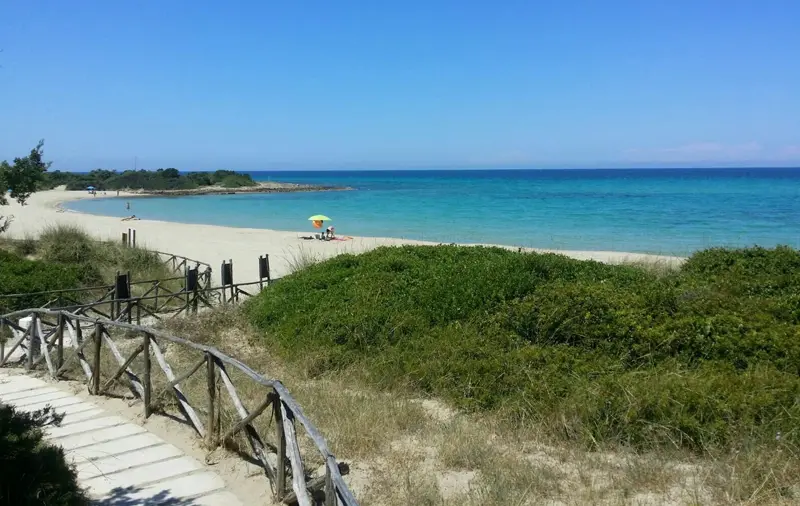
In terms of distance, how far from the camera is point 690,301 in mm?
8797

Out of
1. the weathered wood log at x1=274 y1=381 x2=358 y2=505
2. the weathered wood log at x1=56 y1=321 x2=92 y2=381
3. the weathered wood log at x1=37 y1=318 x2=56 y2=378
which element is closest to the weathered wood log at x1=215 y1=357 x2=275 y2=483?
the weathered wood log at x1=274 y1=381 x2=358 y2=505

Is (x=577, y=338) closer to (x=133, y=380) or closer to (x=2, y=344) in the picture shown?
(x=133, y=380)

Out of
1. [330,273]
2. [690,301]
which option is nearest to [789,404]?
[690,301]

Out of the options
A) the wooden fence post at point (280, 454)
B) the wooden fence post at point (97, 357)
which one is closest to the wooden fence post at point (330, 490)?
the wooden fence post at point (280, 454)

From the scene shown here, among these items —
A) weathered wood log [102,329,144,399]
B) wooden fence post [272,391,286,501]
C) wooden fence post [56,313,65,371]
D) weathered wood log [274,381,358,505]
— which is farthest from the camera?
wooden fence post [56,313,65,371]

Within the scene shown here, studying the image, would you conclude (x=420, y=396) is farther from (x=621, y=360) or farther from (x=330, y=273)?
(x=330, y=273)

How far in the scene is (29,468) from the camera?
3863mm

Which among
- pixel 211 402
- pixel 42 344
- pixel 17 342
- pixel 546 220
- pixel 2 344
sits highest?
pixel 211 402

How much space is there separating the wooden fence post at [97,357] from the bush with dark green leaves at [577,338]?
2.52m

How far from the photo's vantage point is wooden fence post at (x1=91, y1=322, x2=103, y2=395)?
809 cm

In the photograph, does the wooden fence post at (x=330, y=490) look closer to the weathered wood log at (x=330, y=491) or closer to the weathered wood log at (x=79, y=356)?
the weathered wood log at (x=330, y=491)

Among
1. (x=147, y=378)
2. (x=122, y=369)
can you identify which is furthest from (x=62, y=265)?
(x=147, y=378)

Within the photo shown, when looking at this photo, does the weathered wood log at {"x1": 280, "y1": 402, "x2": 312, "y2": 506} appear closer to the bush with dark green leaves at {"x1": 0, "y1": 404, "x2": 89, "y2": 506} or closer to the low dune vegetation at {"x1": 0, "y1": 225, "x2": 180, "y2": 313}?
the bush with dark green leaves at {"x1": 0, "y1": 404, "x2": 89, "y2": 506}

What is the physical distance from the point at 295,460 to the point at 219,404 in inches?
77.3
